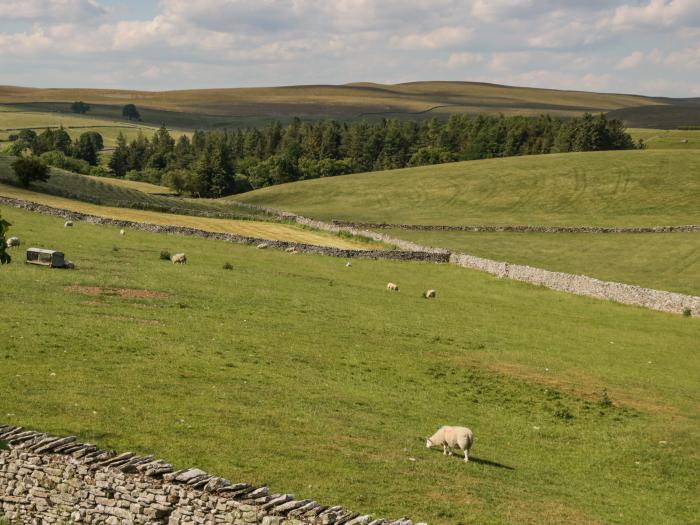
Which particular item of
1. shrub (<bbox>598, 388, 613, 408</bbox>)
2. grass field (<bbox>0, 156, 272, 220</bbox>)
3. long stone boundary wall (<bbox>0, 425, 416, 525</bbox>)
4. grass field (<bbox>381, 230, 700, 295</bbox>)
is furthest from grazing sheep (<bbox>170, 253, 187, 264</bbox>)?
grass field (<bbox>0, 156, 272, 220</bbox>)

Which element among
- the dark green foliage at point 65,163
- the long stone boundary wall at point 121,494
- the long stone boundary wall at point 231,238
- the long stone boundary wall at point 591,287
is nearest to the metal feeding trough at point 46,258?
the long stone boundary wall at point 231,238

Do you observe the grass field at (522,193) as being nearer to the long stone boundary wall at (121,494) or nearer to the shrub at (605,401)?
the shrub at (605,401)

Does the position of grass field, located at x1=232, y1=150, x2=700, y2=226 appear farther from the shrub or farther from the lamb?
the lamb

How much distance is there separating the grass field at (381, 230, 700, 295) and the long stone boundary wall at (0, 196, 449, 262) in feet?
41.2

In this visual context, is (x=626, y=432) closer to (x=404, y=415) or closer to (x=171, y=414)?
(x=404, y=415)

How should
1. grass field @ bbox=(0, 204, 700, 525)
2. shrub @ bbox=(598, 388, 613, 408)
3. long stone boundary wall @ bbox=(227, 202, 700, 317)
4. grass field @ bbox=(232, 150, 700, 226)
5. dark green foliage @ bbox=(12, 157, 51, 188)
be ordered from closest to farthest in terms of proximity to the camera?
grass field @ bbox=(0, 204, 700, 525)
shrub @ bbox=(598, 388, 613, 408)
long stone boundary wall @ bbox=(227, 202, 700, 317)
dark green foliage @ bbox=(12, 157, 51, 188)
grass field @ bbox=(232, 150, 700, 226)

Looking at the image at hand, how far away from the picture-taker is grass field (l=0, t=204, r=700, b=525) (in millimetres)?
21469

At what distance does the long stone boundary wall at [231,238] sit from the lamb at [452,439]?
50695 millimetres

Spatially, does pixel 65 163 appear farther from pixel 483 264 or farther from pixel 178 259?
pixel 178 259

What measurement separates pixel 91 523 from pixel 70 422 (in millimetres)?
5107

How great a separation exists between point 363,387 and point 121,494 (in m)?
14.5

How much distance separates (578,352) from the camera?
4225 centimetres

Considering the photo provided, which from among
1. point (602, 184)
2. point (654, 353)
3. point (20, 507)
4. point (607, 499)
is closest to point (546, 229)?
point (602, 184)

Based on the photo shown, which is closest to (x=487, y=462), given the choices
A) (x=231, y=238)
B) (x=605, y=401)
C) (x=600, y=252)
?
(x=605, y=401)
